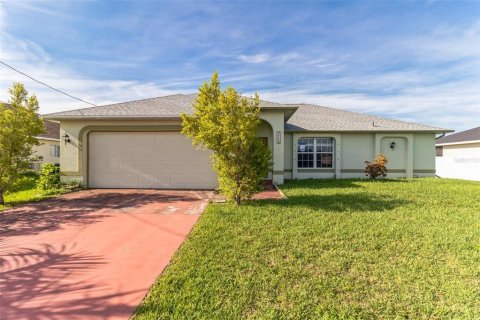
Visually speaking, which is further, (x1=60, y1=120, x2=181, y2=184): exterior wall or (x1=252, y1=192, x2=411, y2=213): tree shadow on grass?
(x1=60, y1=120, x2=181, y2=184): exterior wall

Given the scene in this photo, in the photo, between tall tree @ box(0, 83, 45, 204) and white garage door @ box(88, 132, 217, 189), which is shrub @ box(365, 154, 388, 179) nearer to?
white garage door @ box(88, 132, 217, 189)

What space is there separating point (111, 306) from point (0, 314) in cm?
132

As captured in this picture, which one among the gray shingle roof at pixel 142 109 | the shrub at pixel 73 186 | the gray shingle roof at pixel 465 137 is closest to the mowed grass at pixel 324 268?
the gray shingle roof at pixel 142 109

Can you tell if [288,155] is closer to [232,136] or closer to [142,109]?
[232,136]

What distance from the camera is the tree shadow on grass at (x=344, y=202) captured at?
7254 millimetres

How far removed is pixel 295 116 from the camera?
17.7 metres

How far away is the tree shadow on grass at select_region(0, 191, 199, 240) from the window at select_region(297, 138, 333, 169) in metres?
8.41

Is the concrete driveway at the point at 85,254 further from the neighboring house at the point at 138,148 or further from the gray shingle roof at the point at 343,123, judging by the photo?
the gray shingle roof at the point at 343,123

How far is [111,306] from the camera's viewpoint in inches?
122

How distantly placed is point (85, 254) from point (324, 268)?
4.44 m

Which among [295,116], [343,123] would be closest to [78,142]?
[295,116]

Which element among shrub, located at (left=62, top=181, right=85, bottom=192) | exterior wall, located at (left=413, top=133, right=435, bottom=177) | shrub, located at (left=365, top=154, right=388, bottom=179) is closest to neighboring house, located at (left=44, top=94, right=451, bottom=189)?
shrub, located at (left=62, top=181, right=85, bottom=192)

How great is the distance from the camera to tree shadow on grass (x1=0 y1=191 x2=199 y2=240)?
635cm

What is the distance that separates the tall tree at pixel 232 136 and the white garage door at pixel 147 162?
156 inches
